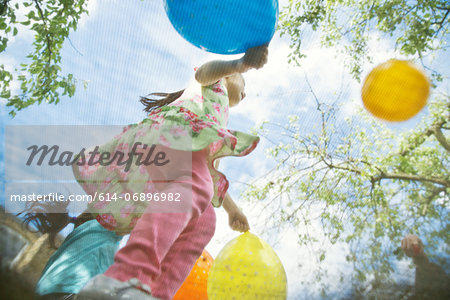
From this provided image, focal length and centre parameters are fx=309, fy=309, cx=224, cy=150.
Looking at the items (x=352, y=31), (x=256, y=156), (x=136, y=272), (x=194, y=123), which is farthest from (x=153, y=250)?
(x=352, y=31)

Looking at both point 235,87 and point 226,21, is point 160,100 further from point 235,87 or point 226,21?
point 226,21

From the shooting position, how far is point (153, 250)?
484mm

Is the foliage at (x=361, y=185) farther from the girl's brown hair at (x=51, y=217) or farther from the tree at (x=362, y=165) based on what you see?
the girl's brown hair at (x=51, y=217)

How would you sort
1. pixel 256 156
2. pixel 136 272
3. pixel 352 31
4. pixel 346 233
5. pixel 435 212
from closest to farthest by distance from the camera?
pixel 136 272
pixel 435 212
pixel 346 233
pixel 256 156
pixel 352 31

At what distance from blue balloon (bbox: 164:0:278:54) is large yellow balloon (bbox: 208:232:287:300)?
0.54 m

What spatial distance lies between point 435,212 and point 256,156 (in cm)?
54

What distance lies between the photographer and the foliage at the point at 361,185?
851 millimetres

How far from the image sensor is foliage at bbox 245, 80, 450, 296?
2.79 feet

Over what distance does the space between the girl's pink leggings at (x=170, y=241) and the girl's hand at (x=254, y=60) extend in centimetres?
23

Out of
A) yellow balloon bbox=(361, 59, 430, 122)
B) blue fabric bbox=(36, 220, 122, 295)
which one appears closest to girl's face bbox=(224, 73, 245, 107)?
yellow balloon bbox=(361, 59, 430, 122)

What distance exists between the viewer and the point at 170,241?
518 mm

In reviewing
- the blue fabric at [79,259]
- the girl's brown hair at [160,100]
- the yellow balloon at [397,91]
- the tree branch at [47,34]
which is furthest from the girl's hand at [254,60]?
the tree branch at [47,34]

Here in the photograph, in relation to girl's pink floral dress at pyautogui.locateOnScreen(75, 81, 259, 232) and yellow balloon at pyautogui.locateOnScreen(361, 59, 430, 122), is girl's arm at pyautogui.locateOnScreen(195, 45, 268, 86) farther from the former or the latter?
yellow balloon at pyautogui.locateOnScreen(361, 59, 430, 122)

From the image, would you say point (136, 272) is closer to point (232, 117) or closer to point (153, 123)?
point (153, 123)
